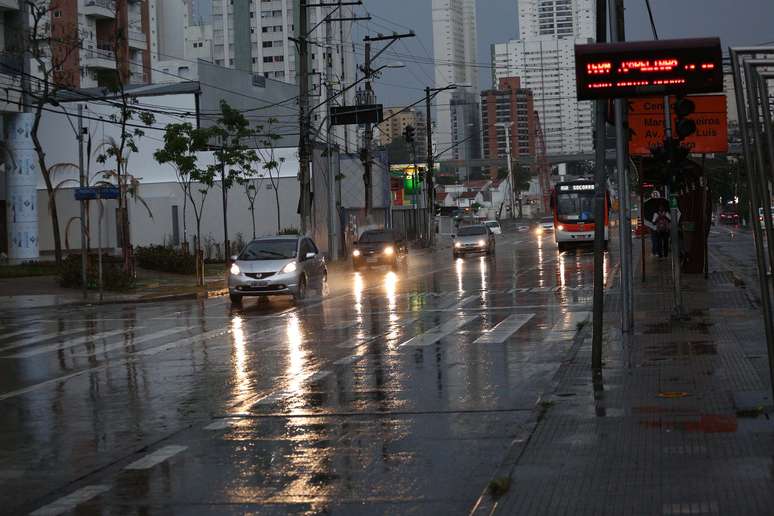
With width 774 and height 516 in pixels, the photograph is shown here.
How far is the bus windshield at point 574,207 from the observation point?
5716cm

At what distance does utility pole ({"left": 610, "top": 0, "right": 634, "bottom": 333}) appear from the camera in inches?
691

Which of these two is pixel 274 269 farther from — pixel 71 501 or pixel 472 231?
pixel 472 231

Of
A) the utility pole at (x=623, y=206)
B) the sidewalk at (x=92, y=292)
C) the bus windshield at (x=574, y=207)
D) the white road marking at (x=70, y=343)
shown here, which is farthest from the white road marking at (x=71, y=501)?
the bus windshield at (x=574, y=207)

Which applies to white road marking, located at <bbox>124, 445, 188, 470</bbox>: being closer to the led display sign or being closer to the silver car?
the led display sign

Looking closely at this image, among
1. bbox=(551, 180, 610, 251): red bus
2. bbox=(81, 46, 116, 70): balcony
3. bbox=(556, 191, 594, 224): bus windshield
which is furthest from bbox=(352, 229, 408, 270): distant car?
bbox=(81, 46, 116, 70): balcony

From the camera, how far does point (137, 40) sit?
95750 mm

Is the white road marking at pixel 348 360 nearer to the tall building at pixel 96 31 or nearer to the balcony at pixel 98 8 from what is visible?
the tall building at pixel 96 31

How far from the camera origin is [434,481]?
28.3 ft

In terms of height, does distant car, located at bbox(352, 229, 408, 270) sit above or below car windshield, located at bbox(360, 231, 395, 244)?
below

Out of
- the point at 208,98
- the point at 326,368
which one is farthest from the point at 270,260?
the point at 208,98

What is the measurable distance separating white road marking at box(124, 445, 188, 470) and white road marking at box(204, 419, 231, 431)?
91 centimetres

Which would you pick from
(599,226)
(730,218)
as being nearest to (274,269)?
(599,226)

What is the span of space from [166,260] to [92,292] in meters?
9.25

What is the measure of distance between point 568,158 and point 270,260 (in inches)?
5502
